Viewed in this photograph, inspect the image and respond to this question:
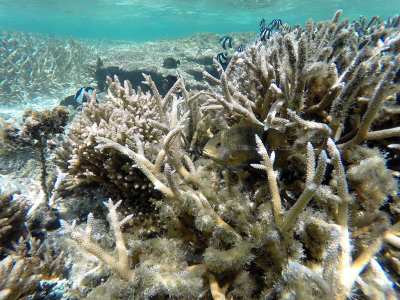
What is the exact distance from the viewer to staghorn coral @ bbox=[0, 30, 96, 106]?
10992 mm

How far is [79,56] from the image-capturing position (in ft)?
46.8

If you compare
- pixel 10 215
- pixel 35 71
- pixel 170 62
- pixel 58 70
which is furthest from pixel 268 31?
pixel 35 71

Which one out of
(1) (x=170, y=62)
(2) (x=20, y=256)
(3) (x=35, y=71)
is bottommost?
(2) (x=20, y=256)

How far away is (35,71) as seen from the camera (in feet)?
39.2

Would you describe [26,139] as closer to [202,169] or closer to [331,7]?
[202,169]

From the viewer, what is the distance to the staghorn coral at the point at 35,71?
10992 millimetres

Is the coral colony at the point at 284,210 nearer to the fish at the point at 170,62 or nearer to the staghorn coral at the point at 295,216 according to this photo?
the staghorn coral at the point at 295,216

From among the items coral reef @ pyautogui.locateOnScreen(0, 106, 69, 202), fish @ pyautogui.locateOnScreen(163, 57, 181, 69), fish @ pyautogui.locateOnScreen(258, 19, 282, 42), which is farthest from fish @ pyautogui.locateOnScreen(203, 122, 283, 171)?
fish @ pyautogui.locateOnScreen(163, 57, 181, 69)

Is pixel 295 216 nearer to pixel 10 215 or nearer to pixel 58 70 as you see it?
pixel 10 215

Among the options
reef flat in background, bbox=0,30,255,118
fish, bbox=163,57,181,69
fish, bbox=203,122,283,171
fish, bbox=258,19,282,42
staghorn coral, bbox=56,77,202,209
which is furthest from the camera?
reef flat in background, bbox=0,30,255,118

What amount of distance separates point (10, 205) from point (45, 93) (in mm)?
11290

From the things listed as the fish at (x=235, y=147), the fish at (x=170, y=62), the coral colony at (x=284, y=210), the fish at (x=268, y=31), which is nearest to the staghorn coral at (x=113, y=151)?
the coral colony at (x=284, y=210)

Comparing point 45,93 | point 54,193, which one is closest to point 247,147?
point 54,193

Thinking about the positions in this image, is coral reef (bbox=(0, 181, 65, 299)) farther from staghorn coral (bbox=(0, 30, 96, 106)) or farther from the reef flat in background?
staghorn coral (bbox=(0, 30, 96, 106))
